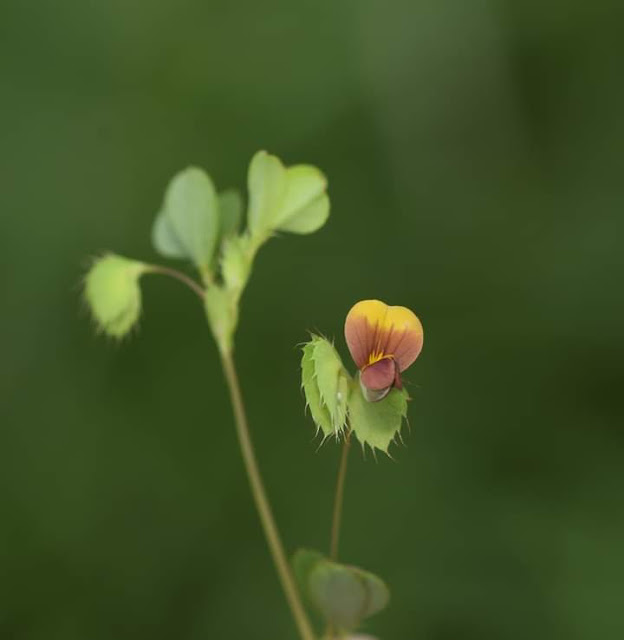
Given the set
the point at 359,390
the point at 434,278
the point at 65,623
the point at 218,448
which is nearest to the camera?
the point at 359,390

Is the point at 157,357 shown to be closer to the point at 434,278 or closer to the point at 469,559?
the point at 434,278

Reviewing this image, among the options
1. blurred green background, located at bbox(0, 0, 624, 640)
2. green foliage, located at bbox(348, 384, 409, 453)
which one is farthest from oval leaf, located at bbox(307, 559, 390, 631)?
blurred green background, located at bbox(0, 0, 624, 640)

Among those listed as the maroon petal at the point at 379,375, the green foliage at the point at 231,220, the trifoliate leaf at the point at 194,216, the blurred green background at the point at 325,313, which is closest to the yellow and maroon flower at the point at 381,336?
the maroon petal at the point at 379,375

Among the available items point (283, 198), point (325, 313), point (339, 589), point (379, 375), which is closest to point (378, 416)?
point (379, 375)

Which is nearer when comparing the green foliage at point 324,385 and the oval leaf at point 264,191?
the green foliage at point 324,385

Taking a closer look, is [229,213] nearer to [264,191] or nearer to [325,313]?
[264,191]

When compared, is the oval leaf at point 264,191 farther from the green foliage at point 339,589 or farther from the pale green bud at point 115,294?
the green foliage at point 339,589

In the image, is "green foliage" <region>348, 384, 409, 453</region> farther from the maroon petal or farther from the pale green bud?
the pale green bud

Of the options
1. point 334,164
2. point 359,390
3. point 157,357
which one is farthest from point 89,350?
point 359,390
